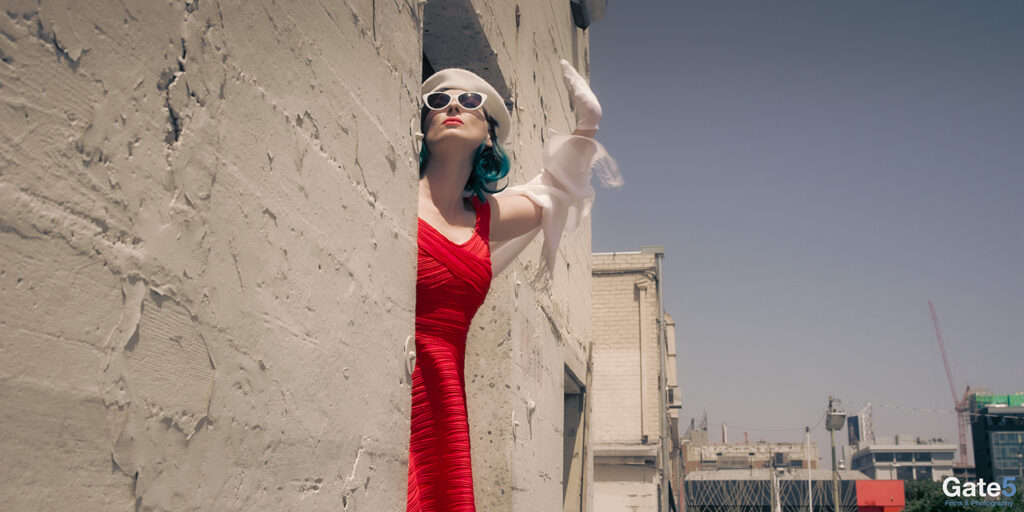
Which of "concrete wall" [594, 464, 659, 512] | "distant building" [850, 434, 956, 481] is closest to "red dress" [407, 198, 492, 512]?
"concrete wall" [594, 464, 659, 512]

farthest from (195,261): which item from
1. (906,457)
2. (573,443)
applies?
(906,457)

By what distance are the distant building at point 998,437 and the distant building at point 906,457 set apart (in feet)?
22.3

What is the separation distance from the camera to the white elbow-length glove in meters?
3.00

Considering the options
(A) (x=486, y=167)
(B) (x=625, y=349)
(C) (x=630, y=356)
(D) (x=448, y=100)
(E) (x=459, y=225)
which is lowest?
(E) (x=459, y=225)

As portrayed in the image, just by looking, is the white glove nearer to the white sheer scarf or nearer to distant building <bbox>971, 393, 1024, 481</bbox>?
the white sheer scarf

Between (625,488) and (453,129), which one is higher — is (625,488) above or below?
below

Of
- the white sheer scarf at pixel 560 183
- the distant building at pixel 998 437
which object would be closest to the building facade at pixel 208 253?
the white sheer scarf at pixel 560 183

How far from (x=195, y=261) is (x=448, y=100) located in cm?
155

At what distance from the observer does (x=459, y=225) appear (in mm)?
2707

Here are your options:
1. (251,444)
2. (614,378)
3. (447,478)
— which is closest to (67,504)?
(251,444)

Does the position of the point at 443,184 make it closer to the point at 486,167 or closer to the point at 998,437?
the point at 486,167

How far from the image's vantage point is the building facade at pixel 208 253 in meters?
0.98

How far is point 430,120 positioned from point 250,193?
1.35m

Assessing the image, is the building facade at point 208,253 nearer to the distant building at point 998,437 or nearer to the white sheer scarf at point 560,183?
the white sheer scarf at point 560,183
